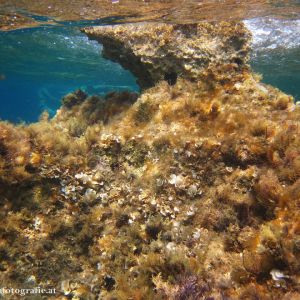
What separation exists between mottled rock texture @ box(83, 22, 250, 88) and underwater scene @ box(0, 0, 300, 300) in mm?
34

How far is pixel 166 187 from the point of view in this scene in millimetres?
5168

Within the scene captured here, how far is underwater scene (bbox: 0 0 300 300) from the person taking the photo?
3951 mm

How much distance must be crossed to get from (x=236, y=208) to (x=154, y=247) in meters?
1.54

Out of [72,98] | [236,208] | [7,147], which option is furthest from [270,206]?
[72,98]

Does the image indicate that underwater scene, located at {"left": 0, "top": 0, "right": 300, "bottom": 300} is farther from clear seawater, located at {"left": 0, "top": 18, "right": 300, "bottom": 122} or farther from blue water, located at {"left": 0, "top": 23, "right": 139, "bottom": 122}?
blue water, located at {"left": 0, "top": 23, "right": 139, "bottom": 122}

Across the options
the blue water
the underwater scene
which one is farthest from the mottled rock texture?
the blue water

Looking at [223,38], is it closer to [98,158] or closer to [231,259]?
[98,158]

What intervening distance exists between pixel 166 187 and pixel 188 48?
13.1 feet

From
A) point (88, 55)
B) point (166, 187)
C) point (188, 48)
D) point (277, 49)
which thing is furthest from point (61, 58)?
point (166, 187)

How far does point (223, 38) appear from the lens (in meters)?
7.18

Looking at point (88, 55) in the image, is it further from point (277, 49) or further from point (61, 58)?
point (277, 49)

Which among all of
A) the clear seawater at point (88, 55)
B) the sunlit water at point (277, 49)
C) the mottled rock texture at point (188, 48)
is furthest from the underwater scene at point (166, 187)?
the sunlit water at point (277, 49)

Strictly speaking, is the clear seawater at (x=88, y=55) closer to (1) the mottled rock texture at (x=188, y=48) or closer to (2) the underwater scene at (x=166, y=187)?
(1) the mottled rock texture at (x=188, y=48)

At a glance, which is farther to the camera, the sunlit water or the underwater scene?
the sunlit water
